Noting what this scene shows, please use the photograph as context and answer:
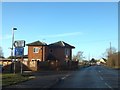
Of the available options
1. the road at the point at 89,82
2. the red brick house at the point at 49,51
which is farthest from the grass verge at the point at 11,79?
the red brick house at the point at 49,51

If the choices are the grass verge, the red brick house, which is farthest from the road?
the red brick house

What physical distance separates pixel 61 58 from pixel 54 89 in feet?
226

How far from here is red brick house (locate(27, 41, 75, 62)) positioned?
83625 mm

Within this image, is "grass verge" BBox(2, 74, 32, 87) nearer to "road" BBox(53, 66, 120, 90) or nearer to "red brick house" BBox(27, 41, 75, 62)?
"road" BBox(53, 66, 120, 90)

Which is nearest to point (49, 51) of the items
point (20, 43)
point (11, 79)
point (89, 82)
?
point (20, 43)

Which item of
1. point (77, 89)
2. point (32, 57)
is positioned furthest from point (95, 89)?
point (32, 57)

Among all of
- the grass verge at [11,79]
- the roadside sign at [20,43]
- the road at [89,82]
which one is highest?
the roadside sign at [20,43]

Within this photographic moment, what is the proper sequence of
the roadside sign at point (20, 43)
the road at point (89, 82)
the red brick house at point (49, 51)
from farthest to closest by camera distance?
the red brick house at point (49, 51)
the roadside sign at point (20, 43)
the road at point (89, 82)

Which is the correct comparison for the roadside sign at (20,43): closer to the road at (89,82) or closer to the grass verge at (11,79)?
the grass verge at (11,79)

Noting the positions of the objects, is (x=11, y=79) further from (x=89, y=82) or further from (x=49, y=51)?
(x=49, y=51)

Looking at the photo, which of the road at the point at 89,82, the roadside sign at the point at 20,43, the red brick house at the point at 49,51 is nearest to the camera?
the road at the point at 89,82

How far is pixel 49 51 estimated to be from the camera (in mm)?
91438

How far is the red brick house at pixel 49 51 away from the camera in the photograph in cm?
8362

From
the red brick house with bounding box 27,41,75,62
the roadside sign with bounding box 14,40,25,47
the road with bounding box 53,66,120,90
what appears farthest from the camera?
the red brick house with bounding box 27,41,75,62
